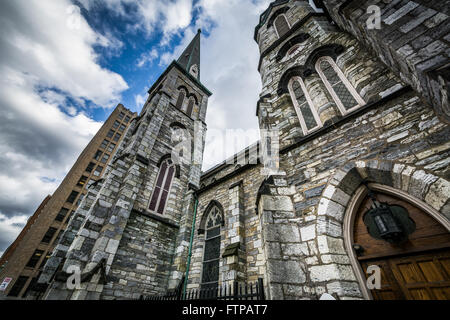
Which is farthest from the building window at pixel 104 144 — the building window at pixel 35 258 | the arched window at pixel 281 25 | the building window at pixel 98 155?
the arched window at pixel 281 25

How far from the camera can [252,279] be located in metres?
5.52

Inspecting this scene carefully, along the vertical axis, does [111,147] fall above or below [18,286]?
above

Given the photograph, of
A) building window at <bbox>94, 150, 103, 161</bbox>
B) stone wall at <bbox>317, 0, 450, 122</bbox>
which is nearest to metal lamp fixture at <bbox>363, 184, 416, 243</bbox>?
stone wall at <bbox>317, 0, 450, 122</bbox>

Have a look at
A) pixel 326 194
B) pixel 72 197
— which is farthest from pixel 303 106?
pixel 72 197

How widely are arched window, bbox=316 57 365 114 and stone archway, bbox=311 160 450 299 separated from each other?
6.10 ft

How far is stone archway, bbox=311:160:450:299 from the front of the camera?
256 cm

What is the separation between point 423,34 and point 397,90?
0.88 meters

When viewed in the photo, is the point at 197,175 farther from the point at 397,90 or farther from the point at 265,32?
the point at 397,90

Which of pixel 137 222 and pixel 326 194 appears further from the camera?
pixel 137 222

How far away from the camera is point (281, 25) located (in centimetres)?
895

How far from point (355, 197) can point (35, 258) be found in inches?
1422

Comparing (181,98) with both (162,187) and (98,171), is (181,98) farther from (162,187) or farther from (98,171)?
(98,171)

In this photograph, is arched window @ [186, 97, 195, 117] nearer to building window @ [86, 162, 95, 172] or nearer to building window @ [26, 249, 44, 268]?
building window @ [86, 162, 95, 172]

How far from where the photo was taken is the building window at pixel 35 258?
2359cm
